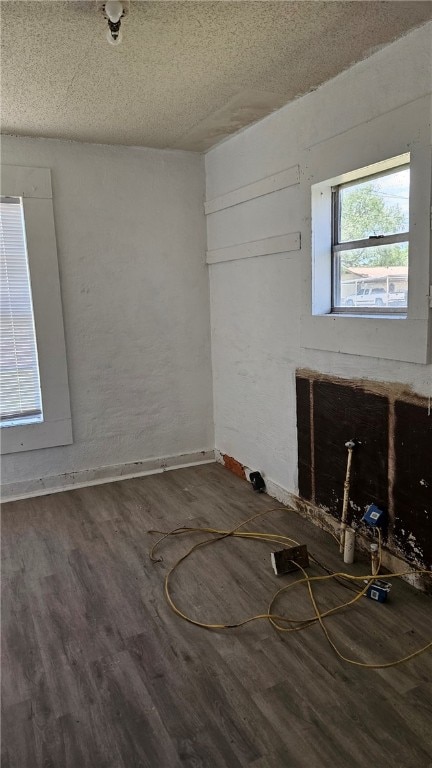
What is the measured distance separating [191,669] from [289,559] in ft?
2.67

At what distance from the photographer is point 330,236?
2855 mm

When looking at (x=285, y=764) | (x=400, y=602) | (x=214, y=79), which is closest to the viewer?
(x=285, y=764)

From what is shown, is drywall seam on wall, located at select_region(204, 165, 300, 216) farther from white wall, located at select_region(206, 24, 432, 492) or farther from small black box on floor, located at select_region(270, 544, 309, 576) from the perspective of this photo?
small black box on floor, located at select_region(270, 544, 309, 576)

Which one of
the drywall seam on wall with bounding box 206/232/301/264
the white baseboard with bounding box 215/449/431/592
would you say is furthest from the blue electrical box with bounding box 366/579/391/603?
the drywall seam on wall with bounding box 206/232/301/264

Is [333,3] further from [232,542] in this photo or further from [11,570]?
[11,570]

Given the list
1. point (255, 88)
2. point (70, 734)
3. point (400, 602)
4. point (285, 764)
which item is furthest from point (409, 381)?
point (70, 734)

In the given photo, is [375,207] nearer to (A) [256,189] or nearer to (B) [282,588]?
(A) [256,189]

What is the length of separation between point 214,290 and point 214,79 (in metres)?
1.70

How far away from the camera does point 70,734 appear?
165 cm

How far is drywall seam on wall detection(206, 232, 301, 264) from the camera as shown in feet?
9.81

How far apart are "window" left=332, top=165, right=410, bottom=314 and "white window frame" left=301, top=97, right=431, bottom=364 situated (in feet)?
0.17

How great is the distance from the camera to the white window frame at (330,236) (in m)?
2.14

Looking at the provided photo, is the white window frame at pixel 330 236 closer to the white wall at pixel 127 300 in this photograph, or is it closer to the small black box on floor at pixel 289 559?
the small black box on floor at pixel 289 559

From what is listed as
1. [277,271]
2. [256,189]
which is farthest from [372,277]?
[256,189]
